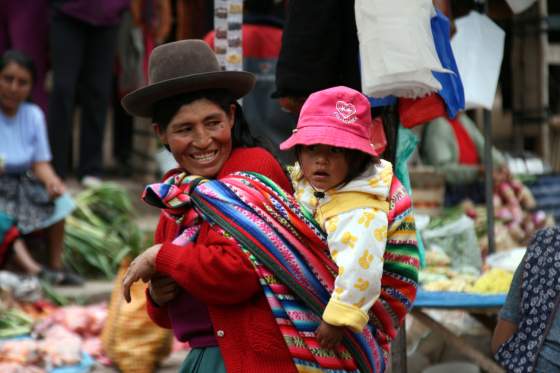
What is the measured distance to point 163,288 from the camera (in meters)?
2.51

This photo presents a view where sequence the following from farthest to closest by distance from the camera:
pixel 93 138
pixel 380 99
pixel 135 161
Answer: pixel 135 161, pixel 93 138, pixel 380 99

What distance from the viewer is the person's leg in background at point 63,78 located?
720 centimetres

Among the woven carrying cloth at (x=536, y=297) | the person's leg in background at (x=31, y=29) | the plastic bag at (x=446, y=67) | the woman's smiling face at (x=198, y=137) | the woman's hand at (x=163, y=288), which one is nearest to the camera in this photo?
the woman's hand at (x=163, y=288)

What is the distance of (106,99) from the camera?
25.0 feet

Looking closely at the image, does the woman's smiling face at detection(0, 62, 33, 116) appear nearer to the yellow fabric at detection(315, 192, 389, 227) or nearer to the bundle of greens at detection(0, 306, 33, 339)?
the bundle of greens at detection(0, 306, 33, 339)

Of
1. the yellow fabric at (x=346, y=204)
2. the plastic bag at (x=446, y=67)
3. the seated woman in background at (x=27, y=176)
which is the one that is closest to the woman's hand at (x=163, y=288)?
the yellow fabric at (x=346, y=204)

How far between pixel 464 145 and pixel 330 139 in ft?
19.4

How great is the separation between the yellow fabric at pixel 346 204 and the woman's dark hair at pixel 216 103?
44 cm

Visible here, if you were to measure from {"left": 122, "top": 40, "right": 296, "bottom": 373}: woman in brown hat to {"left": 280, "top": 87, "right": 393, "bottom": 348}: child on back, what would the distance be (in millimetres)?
170

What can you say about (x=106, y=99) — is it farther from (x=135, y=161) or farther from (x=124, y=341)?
(x=124, y=341)

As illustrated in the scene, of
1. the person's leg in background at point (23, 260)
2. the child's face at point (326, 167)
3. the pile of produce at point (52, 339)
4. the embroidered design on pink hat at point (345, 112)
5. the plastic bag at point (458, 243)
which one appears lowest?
the pile of produce at point (52, 339)

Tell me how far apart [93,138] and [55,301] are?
184 cm

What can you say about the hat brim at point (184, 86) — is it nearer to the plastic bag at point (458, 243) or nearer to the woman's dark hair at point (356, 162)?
the woman's dark hair at point (356, 162)

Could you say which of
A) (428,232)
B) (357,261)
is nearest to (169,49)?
(357,261)
